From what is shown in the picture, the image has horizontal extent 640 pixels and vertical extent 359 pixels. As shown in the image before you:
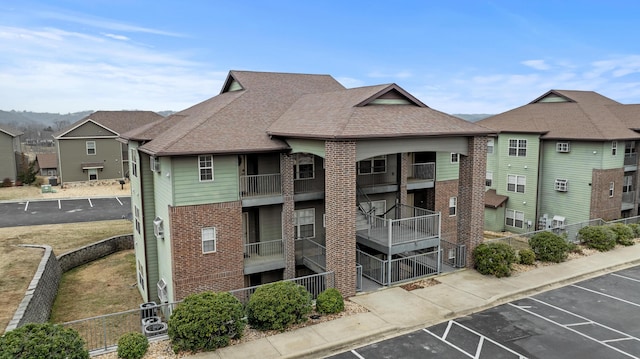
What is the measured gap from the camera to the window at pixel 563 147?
1256 inches

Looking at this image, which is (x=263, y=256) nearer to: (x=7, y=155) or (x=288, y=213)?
(x=288, y=213)

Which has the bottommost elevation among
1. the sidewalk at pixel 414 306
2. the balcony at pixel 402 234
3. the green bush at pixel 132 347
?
the sidewalk at pixel 414 306

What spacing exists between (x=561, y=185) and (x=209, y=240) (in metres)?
26.5

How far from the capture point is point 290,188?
19.1 metres

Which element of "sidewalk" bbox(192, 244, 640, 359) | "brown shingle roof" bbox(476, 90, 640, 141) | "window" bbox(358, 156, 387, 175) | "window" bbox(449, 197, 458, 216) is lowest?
"sidewalk" bbox(192, 244, 640, 359)

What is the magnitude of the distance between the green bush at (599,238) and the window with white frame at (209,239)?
2005cm

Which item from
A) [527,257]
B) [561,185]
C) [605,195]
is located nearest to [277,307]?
[527,257]

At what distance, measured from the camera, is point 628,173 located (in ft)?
110

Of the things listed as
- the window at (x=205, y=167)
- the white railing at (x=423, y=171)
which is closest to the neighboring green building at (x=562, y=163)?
the white railing at (x=423, y=171)

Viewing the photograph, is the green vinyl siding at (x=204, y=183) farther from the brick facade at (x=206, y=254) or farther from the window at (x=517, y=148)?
the window at (x=517, y=148)

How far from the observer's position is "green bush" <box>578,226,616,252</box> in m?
24.3

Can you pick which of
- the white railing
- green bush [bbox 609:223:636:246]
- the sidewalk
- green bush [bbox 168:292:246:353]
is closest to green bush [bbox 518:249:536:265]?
the sidewalk

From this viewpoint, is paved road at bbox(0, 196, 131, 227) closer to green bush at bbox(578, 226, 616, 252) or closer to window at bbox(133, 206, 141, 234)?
window at bbox(133, 206, 141, 234)

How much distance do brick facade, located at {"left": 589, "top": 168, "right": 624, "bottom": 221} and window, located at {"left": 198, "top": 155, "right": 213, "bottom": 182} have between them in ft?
86.4
